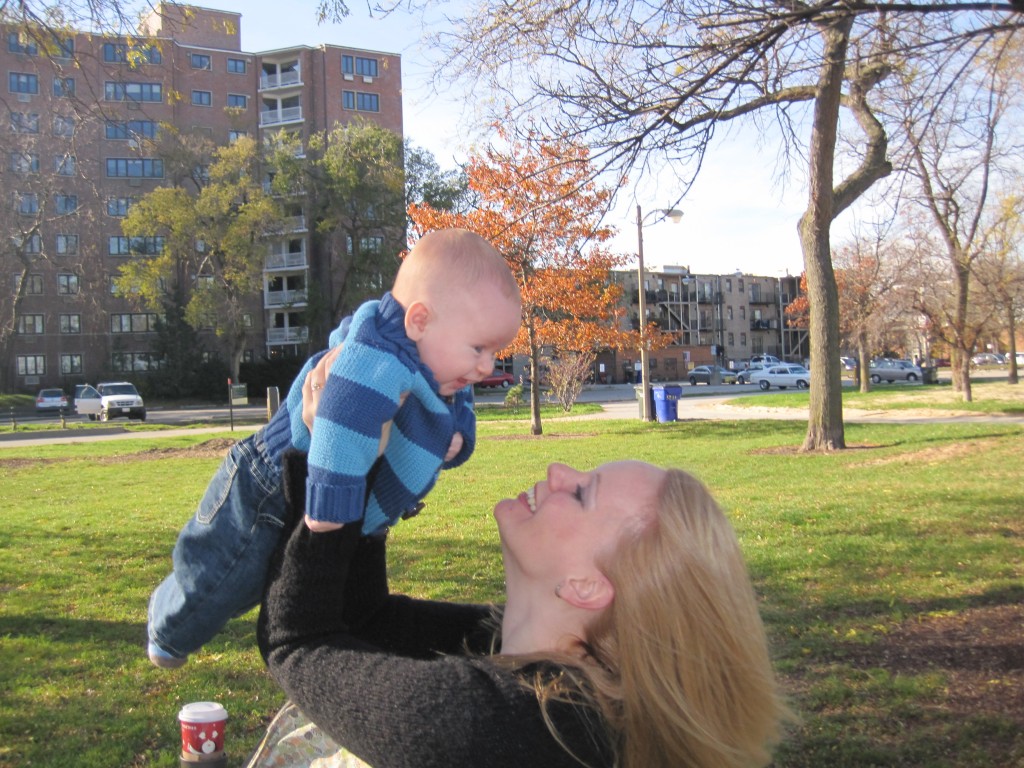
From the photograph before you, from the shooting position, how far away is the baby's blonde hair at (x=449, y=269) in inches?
92.9

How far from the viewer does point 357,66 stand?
62.1 meters

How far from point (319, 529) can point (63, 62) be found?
7920mm

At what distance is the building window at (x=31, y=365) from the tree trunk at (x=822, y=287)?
56.8 metres

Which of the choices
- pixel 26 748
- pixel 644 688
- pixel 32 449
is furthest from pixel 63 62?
pixel 32 449

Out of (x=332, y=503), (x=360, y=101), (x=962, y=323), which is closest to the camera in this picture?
(x=332, y=503)

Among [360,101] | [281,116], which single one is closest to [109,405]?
[281,116]

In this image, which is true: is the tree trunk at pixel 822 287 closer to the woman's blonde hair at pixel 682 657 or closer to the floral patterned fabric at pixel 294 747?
the woman's blonde hair at pixel 682 657

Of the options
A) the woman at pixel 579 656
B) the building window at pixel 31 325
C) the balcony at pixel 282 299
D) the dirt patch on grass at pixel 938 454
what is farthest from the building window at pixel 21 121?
the building window at pixel 31 325

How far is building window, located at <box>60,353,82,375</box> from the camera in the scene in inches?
2323

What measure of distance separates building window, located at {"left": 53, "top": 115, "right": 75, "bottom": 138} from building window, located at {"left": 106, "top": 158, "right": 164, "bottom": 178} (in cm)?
5234

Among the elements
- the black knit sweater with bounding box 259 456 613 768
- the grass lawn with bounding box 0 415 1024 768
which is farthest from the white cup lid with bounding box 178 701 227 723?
the grass lawn with bounding box 0 415 1024 768

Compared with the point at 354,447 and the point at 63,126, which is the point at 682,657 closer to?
the point at 354,447

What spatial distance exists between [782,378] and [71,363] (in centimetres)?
4748

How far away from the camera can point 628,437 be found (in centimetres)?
2020
